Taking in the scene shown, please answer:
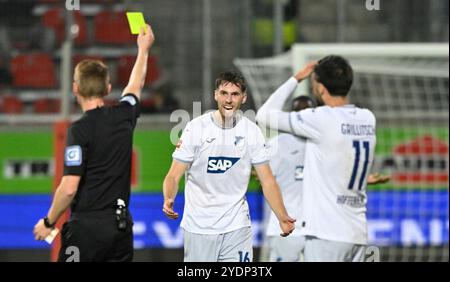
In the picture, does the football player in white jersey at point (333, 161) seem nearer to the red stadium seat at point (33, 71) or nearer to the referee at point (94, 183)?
the referee at point (94, 183)

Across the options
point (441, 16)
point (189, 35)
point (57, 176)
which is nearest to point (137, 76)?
point (57, 176)

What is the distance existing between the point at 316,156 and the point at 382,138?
5202 mm

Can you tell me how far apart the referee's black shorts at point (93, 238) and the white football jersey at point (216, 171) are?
0.38 metres

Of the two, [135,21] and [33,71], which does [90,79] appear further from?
[33,71]

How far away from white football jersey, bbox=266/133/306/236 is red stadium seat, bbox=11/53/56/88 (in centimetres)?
560

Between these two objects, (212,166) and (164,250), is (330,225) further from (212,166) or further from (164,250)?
(164,250)

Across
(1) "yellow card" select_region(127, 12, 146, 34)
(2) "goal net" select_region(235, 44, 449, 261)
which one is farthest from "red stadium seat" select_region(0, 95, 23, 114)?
(1) "yellow card" select_region(127, 12, 146, 34)

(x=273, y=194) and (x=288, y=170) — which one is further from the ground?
(x=273, y=194)

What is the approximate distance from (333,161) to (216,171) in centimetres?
90

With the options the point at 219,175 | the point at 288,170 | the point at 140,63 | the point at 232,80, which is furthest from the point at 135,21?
the point at 288,170

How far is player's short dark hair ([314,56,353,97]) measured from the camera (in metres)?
5.05

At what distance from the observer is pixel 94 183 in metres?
4.63

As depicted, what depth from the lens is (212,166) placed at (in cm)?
442

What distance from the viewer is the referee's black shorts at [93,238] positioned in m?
4.59
